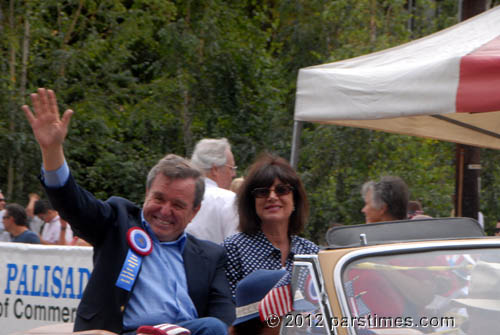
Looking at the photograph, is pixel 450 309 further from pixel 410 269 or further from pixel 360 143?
pixel 360 143

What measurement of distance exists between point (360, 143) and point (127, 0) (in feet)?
25.4

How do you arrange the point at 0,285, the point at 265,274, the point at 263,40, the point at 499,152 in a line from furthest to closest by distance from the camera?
the point at 263,40
the point at 499,152
the point at 0,285
the point at 265,274

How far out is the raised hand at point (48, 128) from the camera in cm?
303

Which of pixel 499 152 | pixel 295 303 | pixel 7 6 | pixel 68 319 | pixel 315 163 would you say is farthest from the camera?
pixel 7 6

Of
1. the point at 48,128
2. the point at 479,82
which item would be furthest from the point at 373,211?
the point at 48,128

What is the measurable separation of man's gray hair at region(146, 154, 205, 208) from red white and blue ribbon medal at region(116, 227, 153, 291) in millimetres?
293

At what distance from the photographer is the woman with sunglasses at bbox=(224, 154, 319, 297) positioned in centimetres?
391

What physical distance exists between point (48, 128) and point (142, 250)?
0.70 meters

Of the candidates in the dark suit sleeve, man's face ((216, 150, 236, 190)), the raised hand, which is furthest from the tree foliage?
the raised hand

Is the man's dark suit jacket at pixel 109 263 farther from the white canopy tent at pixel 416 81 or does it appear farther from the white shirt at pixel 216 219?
the white canopy tent at pixel 416 81

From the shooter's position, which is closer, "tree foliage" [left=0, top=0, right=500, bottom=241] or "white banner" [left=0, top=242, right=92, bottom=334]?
"white banner" [left=0, top=242, right=92, bottom=334]

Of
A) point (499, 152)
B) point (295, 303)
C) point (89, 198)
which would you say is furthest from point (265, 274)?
point (499, 152)

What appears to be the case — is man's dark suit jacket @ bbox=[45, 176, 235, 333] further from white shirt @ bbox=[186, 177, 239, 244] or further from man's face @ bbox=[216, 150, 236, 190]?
man's face @ bbox=[216, 150, 236, 190]

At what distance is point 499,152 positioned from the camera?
11.6 m
